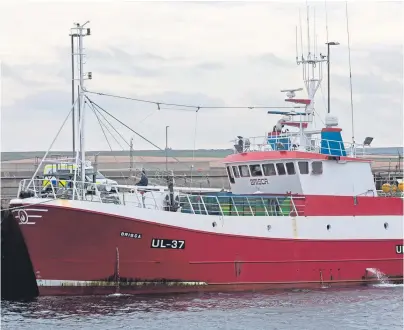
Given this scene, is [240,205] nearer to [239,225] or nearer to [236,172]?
[239,225]

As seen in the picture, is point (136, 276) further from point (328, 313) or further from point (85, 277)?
point (328, 313)

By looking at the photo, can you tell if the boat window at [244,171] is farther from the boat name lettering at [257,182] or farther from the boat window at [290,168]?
the boat window at [290,168]

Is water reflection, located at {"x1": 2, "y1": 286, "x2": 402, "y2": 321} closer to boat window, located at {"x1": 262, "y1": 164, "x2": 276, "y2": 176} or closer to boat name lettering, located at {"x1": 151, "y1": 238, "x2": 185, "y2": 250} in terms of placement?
boat name lettering, located at {"x1": 151, "y1": 238, "x2": 185, "y2": 250}

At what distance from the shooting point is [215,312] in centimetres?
2955

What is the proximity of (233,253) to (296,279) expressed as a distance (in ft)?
8.76

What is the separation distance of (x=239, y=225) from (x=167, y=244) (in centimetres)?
261

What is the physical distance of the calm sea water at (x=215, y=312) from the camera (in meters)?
27.9

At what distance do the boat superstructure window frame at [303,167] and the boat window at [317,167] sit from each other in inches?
7.3

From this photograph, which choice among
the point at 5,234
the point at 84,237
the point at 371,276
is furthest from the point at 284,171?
the point at 5,234

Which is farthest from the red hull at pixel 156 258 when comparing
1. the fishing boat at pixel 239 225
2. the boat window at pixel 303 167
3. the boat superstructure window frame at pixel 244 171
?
the boat superstructure window frame at pixel 244 171

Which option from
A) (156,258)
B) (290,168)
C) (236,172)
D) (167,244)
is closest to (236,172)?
(236,172)

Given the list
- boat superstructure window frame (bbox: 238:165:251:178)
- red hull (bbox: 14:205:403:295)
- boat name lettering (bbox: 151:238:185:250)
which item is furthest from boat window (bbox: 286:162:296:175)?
boat name lettering (bbox: 151:238:185:250)

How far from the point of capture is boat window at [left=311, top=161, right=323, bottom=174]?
35344mm

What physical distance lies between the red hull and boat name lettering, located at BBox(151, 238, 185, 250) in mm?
98
